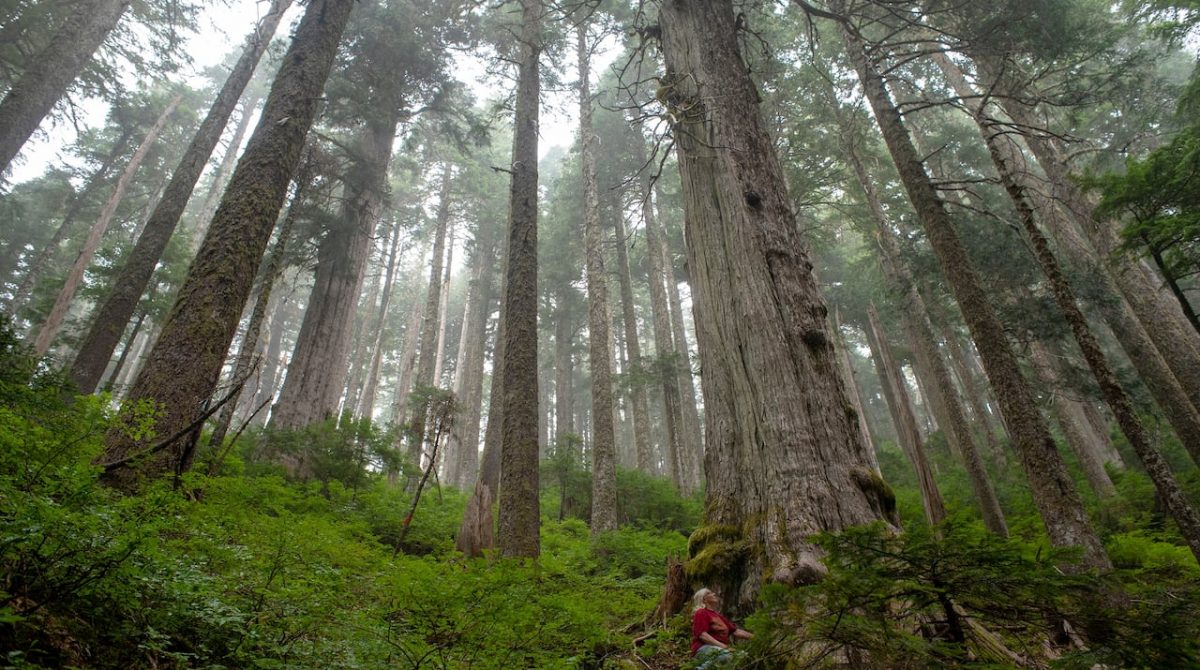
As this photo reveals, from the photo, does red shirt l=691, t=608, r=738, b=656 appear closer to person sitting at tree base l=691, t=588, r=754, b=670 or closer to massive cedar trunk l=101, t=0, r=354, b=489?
person sitting at tree base l=691, t=588, r=754, b=670

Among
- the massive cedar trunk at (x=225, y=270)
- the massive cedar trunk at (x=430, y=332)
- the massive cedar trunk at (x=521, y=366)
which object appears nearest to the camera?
the massive cedar trunk at (x=225, y=270)

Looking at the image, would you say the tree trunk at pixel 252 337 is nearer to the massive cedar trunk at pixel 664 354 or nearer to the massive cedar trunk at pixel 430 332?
the massive cedar trunk at pixel 430 332

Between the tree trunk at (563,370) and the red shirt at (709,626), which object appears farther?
the tree trunk at (563,370)

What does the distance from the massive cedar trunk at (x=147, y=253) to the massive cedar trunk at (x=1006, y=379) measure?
11.7 meters

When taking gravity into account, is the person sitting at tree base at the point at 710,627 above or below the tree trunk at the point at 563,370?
below

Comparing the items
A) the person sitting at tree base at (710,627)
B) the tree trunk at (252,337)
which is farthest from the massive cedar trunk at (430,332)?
the person sitting at tree base at (710,627)

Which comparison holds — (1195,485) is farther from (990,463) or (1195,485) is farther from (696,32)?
(696,32)

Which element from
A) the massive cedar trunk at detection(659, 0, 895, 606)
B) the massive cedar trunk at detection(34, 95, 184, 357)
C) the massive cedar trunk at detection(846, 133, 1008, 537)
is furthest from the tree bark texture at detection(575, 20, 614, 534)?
the massive cedar trunk at detection(34, 95, 184, 357)

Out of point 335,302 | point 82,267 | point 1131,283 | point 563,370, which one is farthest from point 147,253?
point 1131,283

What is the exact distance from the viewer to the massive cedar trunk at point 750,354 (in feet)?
10.7

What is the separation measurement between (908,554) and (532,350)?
5.84m

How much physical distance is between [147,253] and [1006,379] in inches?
584

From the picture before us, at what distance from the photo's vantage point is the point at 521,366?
7.03 meters

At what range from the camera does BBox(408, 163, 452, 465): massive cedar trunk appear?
12962mm
